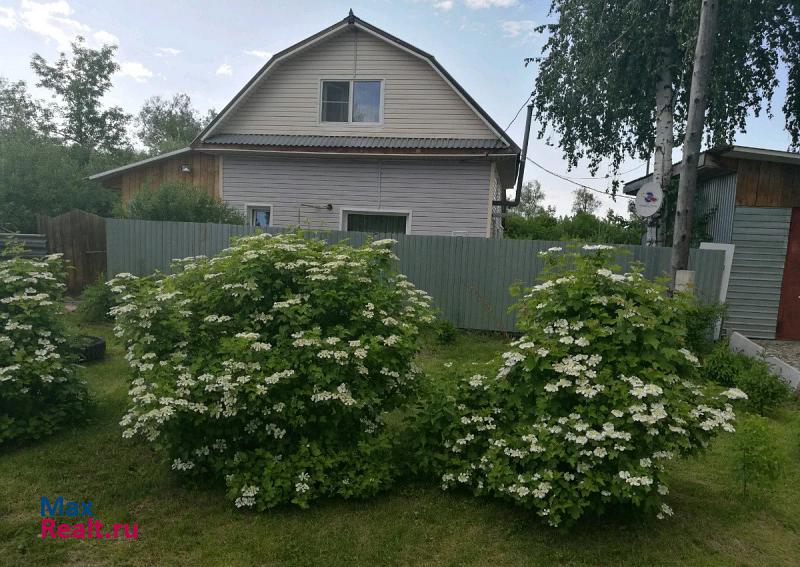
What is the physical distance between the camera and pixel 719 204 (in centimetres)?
928

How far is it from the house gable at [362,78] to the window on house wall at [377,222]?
6.00ft

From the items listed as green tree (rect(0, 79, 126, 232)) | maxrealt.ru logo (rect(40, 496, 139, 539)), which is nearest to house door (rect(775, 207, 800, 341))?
maxrealt.ru logo (rect(40, 496, 139, 539))

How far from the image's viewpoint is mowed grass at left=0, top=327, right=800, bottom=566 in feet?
9.52

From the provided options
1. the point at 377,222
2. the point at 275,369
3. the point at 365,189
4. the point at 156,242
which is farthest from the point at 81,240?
the point at 275,369

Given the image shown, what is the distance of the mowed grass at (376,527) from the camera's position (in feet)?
9.52

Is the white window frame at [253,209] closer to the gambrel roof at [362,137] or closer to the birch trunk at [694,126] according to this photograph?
the gambrel roof at [362,137]

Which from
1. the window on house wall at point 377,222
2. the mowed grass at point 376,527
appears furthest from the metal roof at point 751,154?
the window on house wall at point 377,222

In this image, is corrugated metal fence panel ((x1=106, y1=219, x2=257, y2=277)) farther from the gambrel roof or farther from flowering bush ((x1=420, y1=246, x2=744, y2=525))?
flowering bush ((x1=420, y1=246, x2=744, y2=525))

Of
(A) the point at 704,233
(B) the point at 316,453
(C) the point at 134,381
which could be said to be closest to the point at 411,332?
(B) the point at 316,453

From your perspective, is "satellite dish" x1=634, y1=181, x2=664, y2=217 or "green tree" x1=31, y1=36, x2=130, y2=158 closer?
"satellite dish" x1=634, y1=181, x2=664, y2=217

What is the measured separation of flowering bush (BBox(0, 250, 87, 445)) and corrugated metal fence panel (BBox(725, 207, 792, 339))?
9.34 meters


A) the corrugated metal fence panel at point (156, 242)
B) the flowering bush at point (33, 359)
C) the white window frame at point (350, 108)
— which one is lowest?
the flowering bush at point (33, 359)

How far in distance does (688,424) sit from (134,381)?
370 centimetres

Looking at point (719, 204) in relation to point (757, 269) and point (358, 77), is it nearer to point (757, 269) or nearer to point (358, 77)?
point (757, 269)
